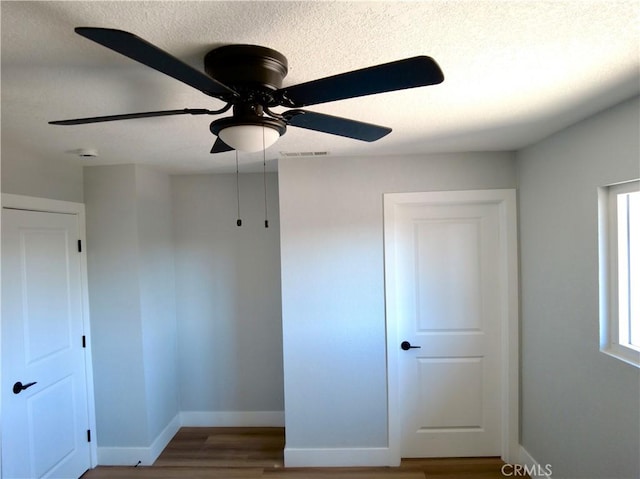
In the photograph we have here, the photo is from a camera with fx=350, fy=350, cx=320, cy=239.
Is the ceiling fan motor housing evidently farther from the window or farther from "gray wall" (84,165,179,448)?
"gray wall" (84,165,179,448)

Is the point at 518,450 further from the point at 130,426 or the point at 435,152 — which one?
the point at 130,426

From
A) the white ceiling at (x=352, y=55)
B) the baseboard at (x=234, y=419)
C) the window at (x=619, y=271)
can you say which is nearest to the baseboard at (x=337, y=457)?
the baseboard at (x=234, y=419)

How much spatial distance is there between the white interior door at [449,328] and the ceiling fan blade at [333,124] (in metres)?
1.36

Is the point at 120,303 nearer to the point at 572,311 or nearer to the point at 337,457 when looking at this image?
the point at 337,457

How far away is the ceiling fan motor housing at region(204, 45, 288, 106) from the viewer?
41.5 inches

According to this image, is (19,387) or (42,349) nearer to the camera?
(19,387)

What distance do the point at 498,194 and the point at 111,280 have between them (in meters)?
3.06

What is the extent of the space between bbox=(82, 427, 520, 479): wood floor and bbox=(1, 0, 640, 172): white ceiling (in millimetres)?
2461

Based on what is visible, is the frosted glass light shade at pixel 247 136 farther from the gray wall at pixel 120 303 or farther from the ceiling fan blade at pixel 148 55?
the gray wall at pixel 120 303

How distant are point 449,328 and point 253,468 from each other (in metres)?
1.88

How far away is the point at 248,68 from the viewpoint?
1071 millimetres

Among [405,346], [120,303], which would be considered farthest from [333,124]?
[120,303]

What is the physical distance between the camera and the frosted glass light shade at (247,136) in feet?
3.54

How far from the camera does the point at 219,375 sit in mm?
3326
